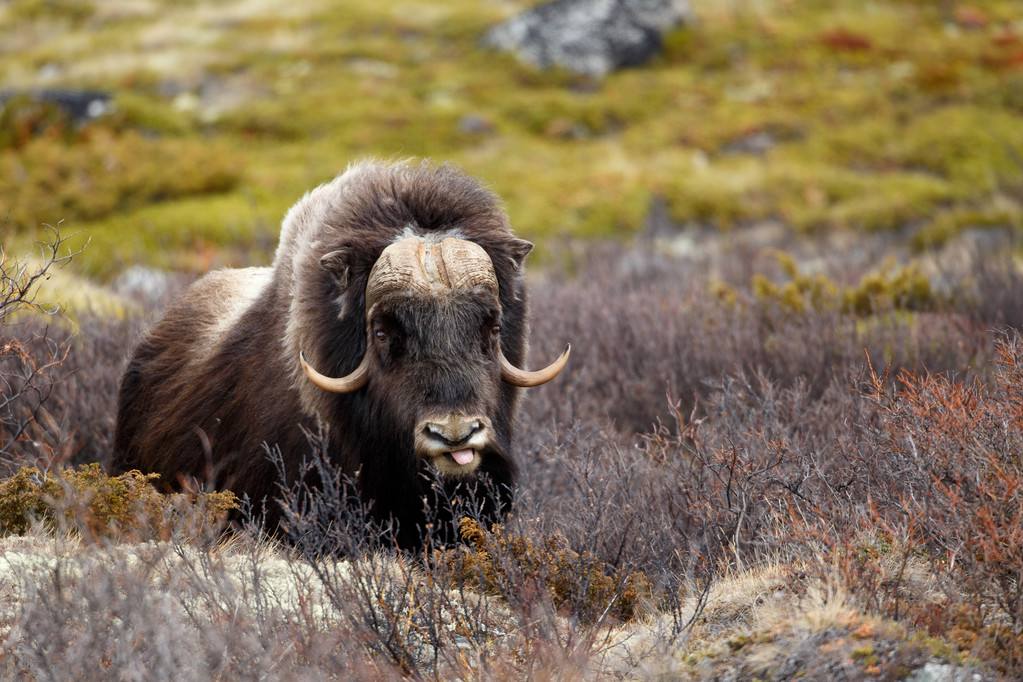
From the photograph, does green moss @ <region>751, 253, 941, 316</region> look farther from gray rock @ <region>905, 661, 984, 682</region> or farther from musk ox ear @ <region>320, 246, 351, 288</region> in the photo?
gray rock @ <region>905, 661, 984, 682</region>

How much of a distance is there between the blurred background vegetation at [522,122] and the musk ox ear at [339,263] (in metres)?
7.12

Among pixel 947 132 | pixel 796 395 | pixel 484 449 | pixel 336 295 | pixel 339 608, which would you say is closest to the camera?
pixel 339 608

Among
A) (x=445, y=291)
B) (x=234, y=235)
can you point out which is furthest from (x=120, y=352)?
(x=234, y=235)

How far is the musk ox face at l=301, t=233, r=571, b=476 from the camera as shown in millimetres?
3764

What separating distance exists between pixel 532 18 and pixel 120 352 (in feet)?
64.7

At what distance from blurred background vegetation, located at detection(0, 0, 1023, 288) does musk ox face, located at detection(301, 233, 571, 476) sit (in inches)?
289

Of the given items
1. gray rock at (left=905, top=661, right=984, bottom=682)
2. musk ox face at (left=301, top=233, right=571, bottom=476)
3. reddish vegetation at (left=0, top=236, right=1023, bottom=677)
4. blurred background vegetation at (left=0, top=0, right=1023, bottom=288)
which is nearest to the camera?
gray rock at (left=905, top=661, right=984, bottom=682)

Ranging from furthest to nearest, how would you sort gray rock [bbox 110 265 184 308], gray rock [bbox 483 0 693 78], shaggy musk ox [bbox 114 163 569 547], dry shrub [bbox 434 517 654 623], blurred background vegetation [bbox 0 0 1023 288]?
1. gray rock [bbox 483 0 693 78]
2. blurred background vegetation [bbox 0 0 1023 288]
3. gray rock [bbox 110 265 184 308]
4. shaggy musk ox [bbox 114 163 569 547]
5. dry shrub [bbox 434 517 654 623]

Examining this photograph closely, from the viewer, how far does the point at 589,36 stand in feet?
78.5

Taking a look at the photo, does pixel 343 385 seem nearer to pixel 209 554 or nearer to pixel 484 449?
pixel 484 449

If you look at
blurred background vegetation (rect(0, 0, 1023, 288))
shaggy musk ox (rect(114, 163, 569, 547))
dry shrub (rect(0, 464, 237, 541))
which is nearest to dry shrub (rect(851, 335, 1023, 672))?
shaggy musk ox (rect(114, 163, 569, 547))

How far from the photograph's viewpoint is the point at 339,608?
10.2 ft

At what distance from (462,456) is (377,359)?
538mm

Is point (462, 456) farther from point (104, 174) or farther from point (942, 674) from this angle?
point (104, 174)
